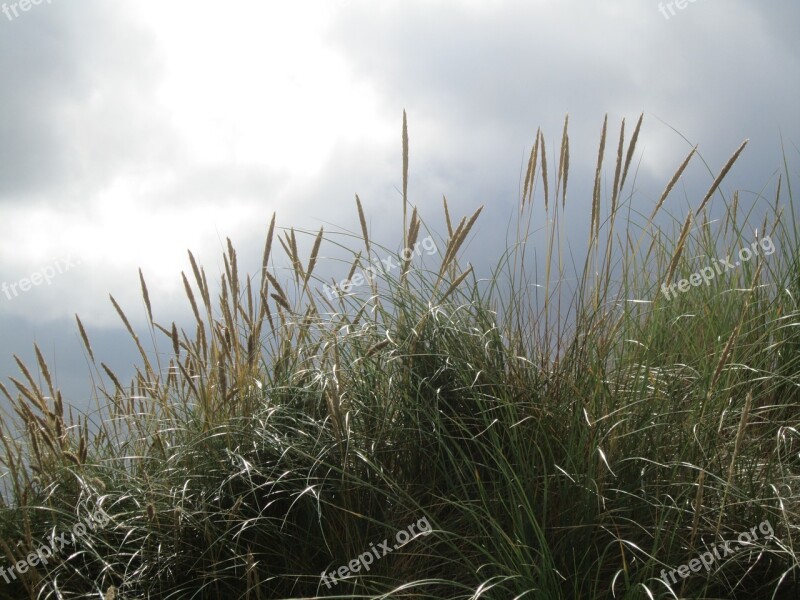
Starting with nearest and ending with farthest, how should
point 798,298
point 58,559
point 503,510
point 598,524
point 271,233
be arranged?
1. point 598,524
2. point 503,510
3. point 58,559
4. point 271,233
5. point 798,298

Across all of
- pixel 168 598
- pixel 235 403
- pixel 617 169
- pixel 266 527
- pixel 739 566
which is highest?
pixel 617 169

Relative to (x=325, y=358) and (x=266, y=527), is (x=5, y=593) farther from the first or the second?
(x=325, y=358)

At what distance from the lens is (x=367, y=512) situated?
236 centimetres

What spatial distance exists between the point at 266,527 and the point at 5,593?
897mm

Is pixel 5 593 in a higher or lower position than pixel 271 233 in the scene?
lower

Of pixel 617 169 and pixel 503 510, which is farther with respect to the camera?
pixel 617 169

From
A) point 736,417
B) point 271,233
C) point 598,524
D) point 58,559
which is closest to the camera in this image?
point 598,524

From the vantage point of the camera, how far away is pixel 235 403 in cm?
269

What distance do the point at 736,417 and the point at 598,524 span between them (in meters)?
0.87

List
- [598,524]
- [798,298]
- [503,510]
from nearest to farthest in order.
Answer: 1. [598,524]
2. [503,510]
3. [798,298]

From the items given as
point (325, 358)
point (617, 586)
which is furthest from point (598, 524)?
point (325, 358)

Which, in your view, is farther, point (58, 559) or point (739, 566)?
point (58, 559)

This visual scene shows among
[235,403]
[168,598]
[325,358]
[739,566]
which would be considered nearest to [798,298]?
[739,566]

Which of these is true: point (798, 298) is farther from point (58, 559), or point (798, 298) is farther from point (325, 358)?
point (58, 559)
